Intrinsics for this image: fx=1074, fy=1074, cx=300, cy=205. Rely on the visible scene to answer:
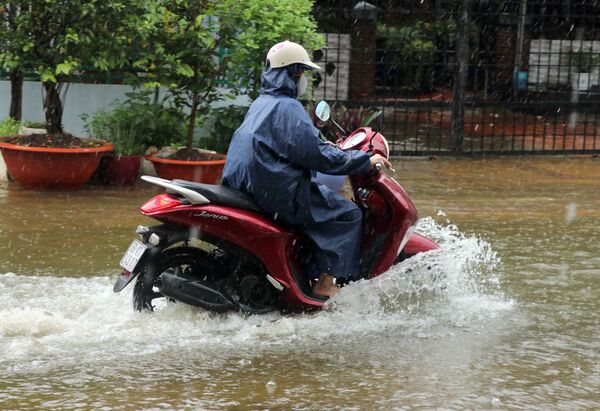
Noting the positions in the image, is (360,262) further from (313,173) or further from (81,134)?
(81,134)

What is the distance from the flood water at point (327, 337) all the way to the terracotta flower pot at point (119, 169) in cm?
165

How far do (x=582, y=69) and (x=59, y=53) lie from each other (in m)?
8.50

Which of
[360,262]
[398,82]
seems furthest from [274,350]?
[398,82]

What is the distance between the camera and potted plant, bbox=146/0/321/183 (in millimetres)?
Answer: 10320

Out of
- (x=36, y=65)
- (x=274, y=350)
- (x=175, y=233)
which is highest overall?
(x=36, y=65)

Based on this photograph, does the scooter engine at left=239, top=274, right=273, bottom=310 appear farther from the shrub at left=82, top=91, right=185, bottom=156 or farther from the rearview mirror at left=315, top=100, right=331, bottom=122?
the shrub at left=82, top=91, right=185, bottom=156

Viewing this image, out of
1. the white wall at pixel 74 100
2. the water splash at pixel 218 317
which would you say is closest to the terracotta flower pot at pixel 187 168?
the white wall at pixel 74 100

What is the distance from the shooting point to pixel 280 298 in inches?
249

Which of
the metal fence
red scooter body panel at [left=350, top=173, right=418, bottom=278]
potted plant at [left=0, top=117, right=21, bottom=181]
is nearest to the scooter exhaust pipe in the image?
red scooter body panel at [left=350, top=173, right=418, bottom=278]

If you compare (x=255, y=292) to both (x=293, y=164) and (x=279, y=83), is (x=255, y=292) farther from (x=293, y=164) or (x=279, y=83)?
(x=279, y=83)

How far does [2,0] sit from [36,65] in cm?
66

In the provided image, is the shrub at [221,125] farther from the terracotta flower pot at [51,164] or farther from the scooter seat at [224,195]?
the scooter seat at [224,195]

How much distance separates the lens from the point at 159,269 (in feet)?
20.0

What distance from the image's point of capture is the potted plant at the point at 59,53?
9852 mm
